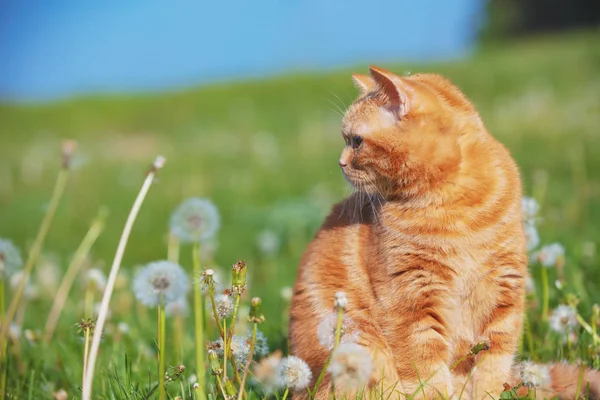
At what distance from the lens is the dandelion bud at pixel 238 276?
57.4 inches

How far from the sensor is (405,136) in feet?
6.35

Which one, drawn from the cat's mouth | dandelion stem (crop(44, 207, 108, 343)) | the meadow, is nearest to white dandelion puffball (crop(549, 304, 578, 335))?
the meadow

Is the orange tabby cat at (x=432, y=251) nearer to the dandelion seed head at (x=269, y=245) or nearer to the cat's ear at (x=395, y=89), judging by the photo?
the cat's ear at (x=395, y=89)

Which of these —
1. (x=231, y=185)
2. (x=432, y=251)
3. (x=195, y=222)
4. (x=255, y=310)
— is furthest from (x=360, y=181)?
(x=231, y=185)

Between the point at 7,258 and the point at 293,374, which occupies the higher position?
the point at 7,258

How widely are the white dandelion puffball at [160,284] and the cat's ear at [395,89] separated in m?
0.87

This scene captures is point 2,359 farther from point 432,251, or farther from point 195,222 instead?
point 432,251

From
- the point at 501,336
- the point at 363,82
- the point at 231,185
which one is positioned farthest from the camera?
the point at 231,185

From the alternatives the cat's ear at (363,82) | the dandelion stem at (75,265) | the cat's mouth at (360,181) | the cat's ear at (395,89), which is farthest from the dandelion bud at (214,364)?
the cat's ear at (363,82)

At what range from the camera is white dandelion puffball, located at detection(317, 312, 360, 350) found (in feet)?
5.34

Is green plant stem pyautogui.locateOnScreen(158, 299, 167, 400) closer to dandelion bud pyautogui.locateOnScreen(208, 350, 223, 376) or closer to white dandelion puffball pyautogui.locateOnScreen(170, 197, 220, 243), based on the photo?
dandelion bud pyautogui.locateOnScreen(208, 350, 223, 376)

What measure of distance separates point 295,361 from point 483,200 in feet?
2.84

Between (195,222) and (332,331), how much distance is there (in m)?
0.56

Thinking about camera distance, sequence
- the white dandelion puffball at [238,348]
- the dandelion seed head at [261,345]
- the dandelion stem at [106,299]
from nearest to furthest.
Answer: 1. the dandelion stem at [106,299]
2. the white dandelion puffball at [238,348]
3. the dandelion seed head at [261,345]
